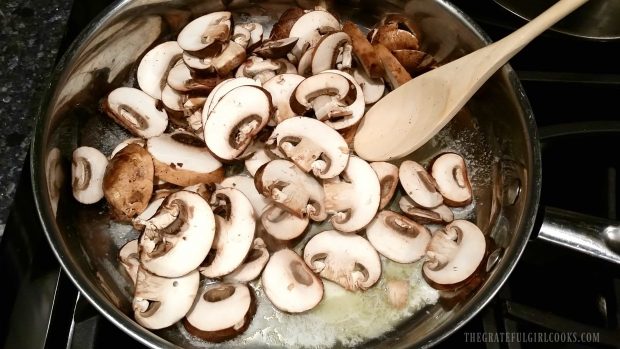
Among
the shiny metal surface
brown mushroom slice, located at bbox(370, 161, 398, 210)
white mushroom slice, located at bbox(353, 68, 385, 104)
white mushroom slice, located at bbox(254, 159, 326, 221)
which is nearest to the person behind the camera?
the shiny metal surface

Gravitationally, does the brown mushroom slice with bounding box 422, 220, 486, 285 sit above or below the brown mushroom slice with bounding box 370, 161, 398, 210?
below

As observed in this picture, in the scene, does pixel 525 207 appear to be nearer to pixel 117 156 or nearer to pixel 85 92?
pixel 117 156

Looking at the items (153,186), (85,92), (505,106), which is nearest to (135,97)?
(85,92)

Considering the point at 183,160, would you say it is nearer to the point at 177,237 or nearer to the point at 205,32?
the point at 177,237

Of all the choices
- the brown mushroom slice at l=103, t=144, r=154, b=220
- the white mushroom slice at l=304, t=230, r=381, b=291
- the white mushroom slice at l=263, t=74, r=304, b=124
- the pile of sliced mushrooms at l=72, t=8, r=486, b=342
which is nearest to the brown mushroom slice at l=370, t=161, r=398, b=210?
the pile of sliced mushrooms at l=72, t=8, r=486, b=342

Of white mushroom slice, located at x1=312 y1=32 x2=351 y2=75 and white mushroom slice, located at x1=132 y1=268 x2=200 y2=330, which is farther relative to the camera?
white mushroom slice, located at x1=312 y1=32 x2=351 y2=75

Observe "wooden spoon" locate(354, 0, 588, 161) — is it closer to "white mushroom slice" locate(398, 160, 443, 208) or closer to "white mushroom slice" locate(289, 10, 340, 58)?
"white mushroom slice" locate(398, 160, 443, 208)
